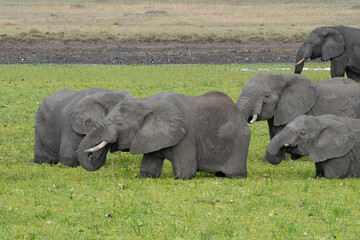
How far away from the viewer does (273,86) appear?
17.0m

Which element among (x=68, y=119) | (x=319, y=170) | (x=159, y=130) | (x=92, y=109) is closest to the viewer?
(x=159, y=130)

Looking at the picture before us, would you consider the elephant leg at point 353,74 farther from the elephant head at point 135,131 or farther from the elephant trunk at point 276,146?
the elephant head at point 135,131

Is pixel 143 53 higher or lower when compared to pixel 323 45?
lower

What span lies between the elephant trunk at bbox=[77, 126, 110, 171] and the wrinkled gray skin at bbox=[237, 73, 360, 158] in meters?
4.48

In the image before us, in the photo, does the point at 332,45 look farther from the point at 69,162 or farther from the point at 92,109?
the point at 69,162

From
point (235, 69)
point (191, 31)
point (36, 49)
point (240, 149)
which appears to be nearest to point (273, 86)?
point (240, 149)

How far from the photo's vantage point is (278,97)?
17.0 m

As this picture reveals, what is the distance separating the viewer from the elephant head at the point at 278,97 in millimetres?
16609

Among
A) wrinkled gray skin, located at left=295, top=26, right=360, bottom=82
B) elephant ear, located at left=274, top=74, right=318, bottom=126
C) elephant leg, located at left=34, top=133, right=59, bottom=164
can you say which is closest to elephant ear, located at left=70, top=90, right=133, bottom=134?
elephant leg, located at left=34, top=133, right=59, bottom=164

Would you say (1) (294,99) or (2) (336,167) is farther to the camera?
(1) (294,99)

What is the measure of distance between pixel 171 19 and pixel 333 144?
61505mm

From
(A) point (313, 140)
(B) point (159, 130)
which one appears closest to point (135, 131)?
(B) point (159, 130)

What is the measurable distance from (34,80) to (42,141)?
16.9 metres

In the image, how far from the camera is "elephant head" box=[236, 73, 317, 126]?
1661cm
